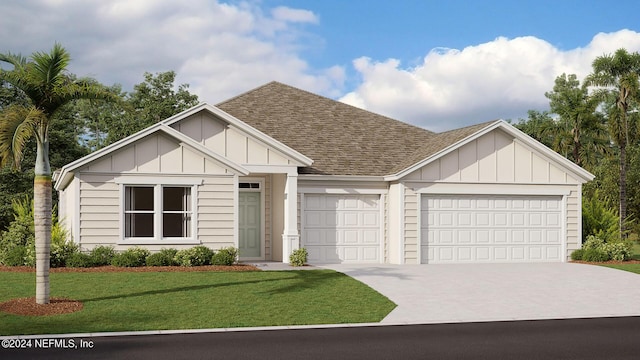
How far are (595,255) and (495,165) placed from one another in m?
4.48

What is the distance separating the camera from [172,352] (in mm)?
10336

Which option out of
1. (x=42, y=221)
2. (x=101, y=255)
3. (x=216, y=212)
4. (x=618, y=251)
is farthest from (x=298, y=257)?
(x=618, y=251)

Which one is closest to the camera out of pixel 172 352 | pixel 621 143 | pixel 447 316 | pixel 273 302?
pixel 172 352

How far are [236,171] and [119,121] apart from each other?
1033 inches

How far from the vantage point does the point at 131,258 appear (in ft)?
66.9

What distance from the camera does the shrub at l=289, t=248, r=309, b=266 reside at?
22188mm

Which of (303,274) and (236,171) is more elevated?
(236,171)

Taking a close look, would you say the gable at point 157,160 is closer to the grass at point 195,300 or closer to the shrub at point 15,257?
the shrub at point 15,257

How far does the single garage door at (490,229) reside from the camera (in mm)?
23656

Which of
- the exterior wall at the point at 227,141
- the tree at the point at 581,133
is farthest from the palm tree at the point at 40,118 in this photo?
the tree at the point at 581,133

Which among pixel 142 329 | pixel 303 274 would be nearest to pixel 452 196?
pixel 303 274

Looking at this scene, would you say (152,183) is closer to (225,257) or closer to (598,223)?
(225,257)

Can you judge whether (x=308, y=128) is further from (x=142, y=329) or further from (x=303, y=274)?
(x=142, y=329)

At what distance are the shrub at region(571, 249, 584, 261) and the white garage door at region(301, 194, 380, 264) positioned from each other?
6.74 metres
